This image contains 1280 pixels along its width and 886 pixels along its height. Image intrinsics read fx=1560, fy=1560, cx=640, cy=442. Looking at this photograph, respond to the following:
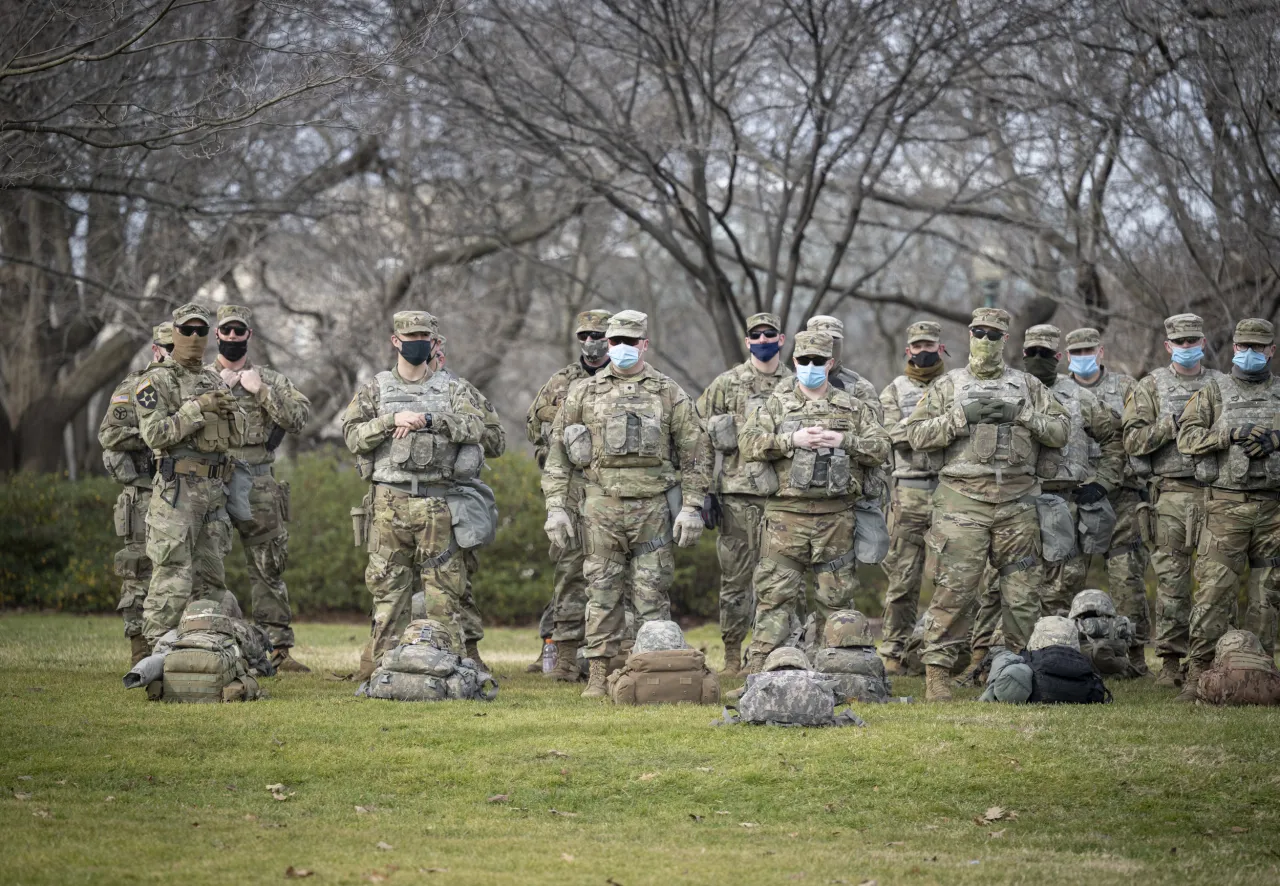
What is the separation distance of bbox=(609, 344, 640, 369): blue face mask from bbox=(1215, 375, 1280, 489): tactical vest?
4.42 meters

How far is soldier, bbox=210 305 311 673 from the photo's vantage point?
41.1 ft

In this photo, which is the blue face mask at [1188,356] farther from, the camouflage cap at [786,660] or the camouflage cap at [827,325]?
the camouflage cap at [786,660]

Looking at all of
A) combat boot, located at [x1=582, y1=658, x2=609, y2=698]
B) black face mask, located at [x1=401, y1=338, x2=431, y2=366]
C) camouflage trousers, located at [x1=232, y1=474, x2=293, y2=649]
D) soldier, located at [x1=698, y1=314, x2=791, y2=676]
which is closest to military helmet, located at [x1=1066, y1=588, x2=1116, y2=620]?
soldier, located at [x1=698, y1=314, x2=791, y2=676]

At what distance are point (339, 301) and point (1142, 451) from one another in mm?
15343

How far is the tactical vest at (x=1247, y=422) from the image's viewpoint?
1147 cm

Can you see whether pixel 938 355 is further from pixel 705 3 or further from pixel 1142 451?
pixel 705 3

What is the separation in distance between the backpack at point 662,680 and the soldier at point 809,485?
76 centimetres

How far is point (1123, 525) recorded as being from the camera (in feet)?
44.3

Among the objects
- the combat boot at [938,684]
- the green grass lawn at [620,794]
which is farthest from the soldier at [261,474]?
the combat boot at [938,684]

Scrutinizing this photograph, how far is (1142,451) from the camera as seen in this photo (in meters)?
12.5

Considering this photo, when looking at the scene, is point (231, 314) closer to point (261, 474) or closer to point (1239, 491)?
point (261, 474)

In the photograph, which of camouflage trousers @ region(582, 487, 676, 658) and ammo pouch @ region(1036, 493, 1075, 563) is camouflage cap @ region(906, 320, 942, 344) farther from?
camouflage trousers @ region(582, 487, 676, 658)

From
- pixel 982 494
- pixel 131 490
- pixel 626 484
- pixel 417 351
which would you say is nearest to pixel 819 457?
pixel 982 494

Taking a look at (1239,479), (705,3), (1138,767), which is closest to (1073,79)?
(705,3)
